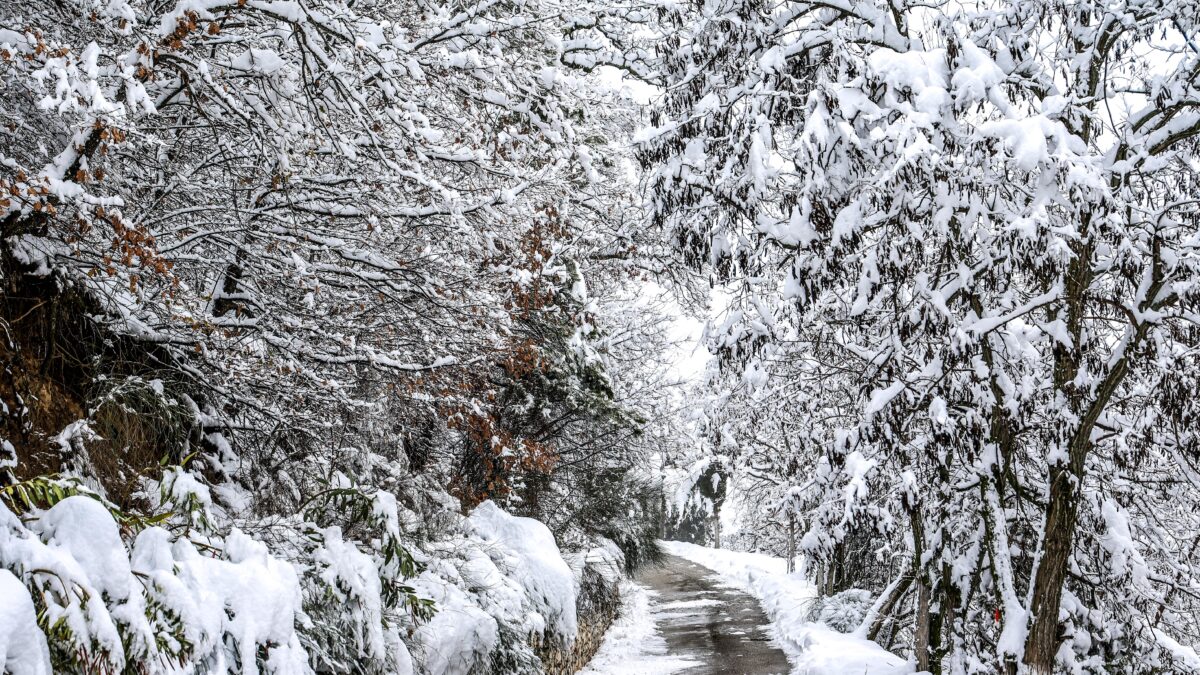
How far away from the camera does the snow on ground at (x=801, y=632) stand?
11.1 m

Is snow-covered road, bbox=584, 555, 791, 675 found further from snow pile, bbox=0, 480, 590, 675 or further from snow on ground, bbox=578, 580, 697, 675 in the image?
snow pile, bbox=0, 480, 590, 675

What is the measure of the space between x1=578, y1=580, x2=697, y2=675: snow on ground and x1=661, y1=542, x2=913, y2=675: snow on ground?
222cm

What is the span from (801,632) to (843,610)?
3.02ft

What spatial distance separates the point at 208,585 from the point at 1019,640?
20.9 feet

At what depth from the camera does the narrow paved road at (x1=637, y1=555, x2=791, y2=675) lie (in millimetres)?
14039

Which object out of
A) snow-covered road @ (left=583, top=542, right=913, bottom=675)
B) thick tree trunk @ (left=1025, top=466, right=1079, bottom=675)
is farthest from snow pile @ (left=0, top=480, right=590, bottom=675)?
snow-covered road @ (left=583, top=542, right=913, bottom=675)

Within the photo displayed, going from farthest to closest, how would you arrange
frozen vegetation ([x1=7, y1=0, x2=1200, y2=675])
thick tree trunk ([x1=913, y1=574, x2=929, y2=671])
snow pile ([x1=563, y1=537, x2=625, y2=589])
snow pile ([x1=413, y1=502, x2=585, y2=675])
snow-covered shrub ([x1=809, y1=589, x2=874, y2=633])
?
snow-covered shrub ([x1=809, y1=589, x2=874, y2=633])
snow pile ([x1=563, y1=537, x2=625, y2=589])
thick tree trunk ([x1=913, y1=574, x2=929, y2=671])
snow pile ([x1=413, y1=502, x2=585, y2=675])
frozen vegetation ([x1=7, y1=0, x2=1200, y2=675])

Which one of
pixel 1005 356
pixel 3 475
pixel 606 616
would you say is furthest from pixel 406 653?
pixel 606 616

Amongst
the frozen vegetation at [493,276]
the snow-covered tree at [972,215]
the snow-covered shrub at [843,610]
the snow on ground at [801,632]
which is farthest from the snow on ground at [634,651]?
the snow-covered tree at [972,215]

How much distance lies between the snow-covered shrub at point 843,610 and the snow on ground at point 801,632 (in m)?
0.22

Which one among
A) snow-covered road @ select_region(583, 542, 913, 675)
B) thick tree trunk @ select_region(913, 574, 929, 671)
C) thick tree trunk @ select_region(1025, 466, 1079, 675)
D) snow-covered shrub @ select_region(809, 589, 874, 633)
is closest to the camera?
thick tree trunk @ select_region(1025, 466, 1079, 675)

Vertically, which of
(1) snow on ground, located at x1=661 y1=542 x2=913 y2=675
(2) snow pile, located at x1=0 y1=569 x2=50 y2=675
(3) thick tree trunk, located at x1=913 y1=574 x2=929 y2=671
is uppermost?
(2) snow pile, located at x1=0 y1=569 x2=50 y2=675

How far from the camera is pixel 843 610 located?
15539 mm

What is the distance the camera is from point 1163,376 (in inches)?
229
